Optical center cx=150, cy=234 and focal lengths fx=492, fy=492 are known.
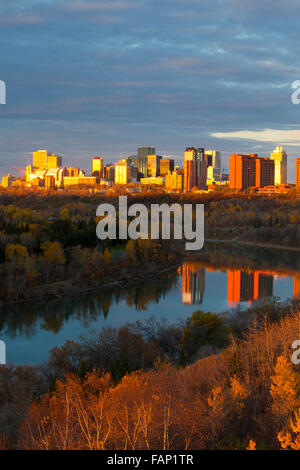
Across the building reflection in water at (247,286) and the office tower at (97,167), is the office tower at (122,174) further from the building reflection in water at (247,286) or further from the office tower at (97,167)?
the building reflection in water at (247,286)

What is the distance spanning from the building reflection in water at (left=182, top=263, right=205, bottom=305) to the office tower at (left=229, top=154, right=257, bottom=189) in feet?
129

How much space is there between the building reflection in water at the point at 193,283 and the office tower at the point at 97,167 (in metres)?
53.9

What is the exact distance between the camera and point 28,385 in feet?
18.4

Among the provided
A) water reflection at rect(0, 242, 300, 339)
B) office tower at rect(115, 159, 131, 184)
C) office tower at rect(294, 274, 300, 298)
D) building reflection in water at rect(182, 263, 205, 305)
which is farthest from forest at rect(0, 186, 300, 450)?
office tower at rect(115, 159, 131, 184)

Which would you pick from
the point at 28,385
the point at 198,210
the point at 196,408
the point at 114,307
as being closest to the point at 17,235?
the point at 114,307

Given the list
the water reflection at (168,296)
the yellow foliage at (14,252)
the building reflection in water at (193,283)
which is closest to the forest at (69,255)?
the yellow foliage at (14,252)

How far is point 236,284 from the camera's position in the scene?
582 inches

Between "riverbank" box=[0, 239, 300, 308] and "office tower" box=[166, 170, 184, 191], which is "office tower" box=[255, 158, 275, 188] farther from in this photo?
"riverbank" box=[0, 239, 300, 308]

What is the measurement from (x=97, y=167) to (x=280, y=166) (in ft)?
87.5

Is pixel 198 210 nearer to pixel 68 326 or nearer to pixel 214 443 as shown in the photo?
pixel 68 326

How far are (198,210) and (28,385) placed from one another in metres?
28.7

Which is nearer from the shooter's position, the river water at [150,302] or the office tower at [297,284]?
the river water at [150,302]

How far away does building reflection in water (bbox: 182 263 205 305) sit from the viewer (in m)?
12.8

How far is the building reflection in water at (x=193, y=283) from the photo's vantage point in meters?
12.8
